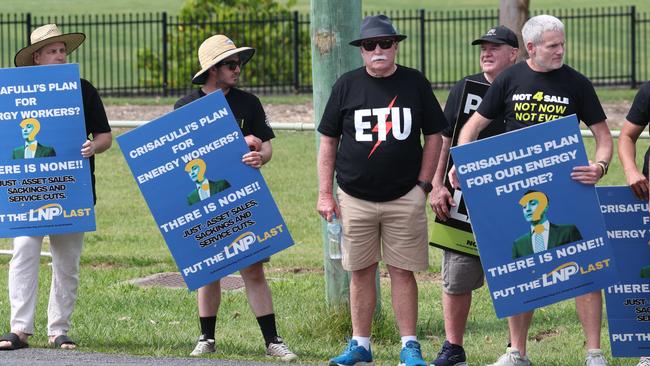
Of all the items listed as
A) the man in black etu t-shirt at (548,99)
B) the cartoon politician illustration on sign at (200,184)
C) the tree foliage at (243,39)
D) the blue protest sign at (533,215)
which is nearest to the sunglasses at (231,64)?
the cartoon politician illustration on sign at (200,184)

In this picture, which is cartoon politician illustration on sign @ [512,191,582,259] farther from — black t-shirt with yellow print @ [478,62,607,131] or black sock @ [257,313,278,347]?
black sock @ [257,313,278,347]

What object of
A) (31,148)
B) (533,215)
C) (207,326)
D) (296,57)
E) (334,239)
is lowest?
(296,57)

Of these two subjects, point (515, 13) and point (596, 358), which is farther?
point (515, 13)

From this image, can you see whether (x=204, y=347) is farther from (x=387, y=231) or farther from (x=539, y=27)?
(x=539, y=27)

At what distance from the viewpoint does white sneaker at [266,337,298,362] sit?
8.41 m

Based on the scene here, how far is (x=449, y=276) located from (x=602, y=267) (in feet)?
3.06

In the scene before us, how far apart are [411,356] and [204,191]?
1513 mm

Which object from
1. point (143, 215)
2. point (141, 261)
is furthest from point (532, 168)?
point (143, 215)

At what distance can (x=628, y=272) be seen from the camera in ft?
26.5

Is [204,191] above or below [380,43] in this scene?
below

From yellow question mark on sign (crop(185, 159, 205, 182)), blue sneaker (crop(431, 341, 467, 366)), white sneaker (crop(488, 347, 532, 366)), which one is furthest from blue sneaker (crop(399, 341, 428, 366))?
yellow question mark on sign (crop(185, 159, 205, 182))

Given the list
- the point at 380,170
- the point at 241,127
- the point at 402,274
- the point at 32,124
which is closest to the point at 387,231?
the point at 402,274

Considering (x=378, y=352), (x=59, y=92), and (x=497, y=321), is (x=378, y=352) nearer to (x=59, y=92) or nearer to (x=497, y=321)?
(x=497, y=321)

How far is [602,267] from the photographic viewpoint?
7.70 m
